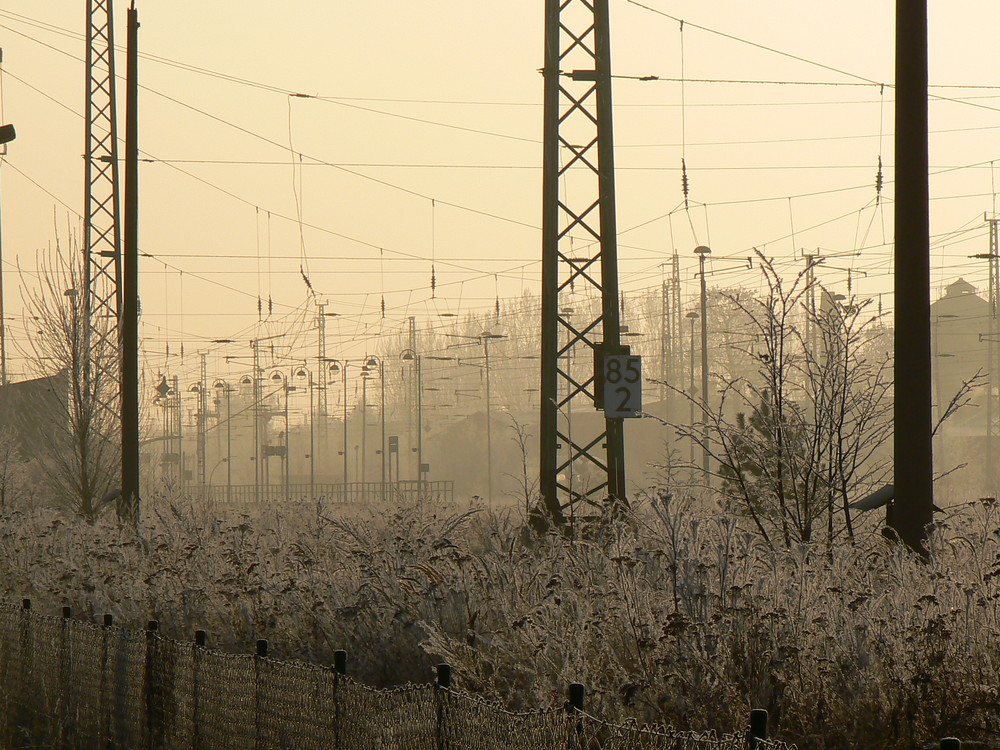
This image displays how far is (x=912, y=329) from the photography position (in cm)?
939

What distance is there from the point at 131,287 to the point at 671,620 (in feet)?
46.1

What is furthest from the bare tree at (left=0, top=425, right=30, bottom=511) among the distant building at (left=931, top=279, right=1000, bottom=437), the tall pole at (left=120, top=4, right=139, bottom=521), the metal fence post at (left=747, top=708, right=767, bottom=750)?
the distant building at (left=931, top=279, right=1000, bottom=437)

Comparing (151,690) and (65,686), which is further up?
(151,690)

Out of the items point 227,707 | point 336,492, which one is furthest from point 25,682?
point 336,492

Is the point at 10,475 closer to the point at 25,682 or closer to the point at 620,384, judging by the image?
the point at 620,384

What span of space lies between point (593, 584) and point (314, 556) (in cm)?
405

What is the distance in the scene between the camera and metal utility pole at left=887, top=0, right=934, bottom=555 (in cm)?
936

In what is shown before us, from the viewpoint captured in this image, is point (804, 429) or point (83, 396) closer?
point (804, 429)

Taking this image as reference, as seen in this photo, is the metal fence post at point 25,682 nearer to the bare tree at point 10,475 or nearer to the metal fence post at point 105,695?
the metal fence post at point 105,695

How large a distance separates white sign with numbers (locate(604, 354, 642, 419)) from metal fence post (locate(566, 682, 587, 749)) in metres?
9.14

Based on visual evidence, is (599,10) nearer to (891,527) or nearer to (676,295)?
(891,527)

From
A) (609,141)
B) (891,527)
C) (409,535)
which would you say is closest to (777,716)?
(891,527)

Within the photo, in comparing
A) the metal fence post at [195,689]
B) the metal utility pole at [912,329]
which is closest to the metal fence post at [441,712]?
the metal fence post at [195,689]

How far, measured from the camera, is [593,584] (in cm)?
845
